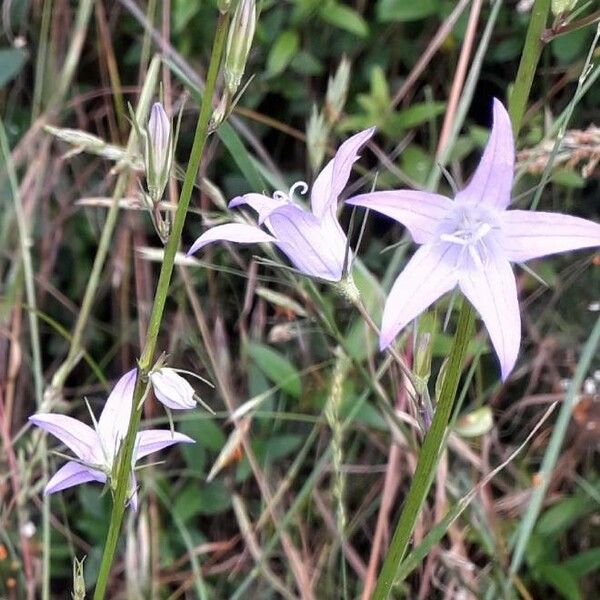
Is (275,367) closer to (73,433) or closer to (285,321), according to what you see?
(285,321)

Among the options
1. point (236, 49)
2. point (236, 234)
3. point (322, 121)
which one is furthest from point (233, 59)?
point (322, 121)

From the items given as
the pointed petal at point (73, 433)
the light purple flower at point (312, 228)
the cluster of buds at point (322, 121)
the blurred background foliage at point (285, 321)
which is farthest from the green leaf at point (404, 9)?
the pointed petal at point (73, 433)

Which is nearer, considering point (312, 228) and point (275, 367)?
point (312, 228)

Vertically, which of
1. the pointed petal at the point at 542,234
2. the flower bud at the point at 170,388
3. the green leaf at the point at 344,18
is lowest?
the flower bud at the point at 170,388

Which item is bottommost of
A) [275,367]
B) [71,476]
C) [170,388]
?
[275,367]

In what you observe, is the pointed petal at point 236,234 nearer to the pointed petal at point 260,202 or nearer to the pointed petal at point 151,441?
the pointed petal at point 260,202

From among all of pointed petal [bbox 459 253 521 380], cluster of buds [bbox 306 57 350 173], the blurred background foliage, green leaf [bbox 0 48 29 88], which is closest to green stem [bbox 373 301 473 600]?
pointed petal [bbox 459 253 521 380]

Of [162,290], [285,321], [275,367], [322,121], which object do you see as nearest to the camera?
[162,290]
